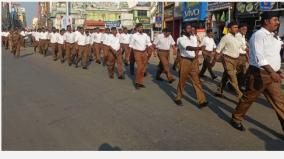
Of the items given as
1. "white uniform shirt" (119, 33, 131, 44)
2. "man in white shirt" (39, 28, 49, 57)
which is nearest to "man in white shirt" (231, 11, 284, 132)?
"white uniform shirt" (119, 33, 131, 44)

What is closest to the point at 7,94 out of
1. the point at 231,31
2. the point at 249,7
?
the point at 231,31

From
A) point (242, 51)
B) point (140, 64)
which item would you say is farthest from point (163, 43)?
point (242, 51)

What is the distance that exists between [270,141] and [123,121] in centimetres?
225

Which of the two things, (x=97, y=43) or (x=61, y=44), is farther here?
(x=97, y=43)

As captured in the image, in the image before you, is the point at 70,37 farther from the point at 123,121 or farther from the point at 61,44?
the point at 123,121

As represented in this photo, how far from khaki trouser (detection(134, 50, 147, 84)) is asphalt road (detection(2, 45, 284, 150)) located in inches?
12.8

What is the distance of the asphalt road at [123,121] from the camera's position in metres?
4.88

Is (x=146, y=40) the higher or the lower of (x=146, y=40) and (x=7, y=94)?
the higher

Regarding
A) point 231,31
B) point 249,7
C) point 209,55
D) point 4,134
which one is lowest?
point 4,134

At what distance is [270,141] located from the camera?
16.5ft

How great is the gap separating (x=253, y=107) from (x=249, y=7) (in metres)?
13.0

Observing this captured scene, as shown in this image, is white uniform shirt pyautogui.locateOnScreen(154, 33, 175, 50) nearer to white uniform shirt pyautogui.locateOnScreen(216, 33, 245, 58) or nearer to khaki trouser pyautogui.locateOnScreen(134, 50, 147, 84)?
khaki trouser pyautogui.locateOnScreen(134, 50, 147, 84)

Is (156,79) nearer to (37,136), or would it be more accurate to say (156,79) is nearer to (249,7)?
(37,136)

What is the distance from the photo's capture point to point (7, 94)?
8.52 metres
